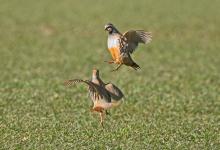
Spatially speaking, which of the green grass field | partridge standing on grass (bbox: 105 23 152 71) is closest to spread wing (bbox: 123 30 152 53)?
partridge standing on grass (bbox: 105 23 152 71)

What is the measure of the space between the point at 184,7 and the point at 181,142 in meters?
27.0

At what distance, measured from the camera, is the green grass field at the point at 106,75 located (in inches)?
502

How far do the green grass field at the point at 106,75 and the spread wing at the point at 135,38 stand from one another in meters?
1.74

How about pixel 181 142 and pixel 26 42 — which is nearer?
pixel 181 142

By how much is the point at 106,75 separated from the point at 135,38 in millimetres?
10312

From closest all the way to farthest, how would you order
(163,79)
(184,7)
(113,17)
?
1. (163,79)
2. (113,17)
3. (184,7)

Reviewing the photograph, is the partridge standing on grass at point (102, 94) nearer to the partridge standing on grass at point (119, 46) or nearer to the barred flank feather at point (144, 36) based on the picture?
the partridge standing on grass at point (119, 46)

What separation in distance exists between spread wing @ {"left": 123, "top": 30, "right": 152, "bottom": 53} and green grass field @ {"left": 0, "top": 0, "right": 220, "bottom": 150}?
174 cm

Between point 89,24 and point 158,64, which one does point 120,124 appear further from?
point 89,24

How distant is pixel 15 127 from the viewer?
43.9 ft

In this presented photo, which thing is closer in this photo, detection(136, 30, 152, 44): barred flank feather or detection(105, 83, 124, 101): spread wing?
detection(136, 30, 152, 44): barred flank feather

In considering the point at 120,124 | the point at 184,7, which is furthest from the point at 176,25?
the point at 120,124

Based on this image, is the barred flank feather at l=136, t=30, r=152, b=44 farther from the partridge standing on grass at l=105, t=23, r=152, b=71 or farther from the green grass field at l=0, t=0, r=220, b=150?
the green grass field at l=0, t=0, r=220, b=150

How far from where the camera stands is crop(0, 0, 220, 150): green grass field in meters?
12.8
